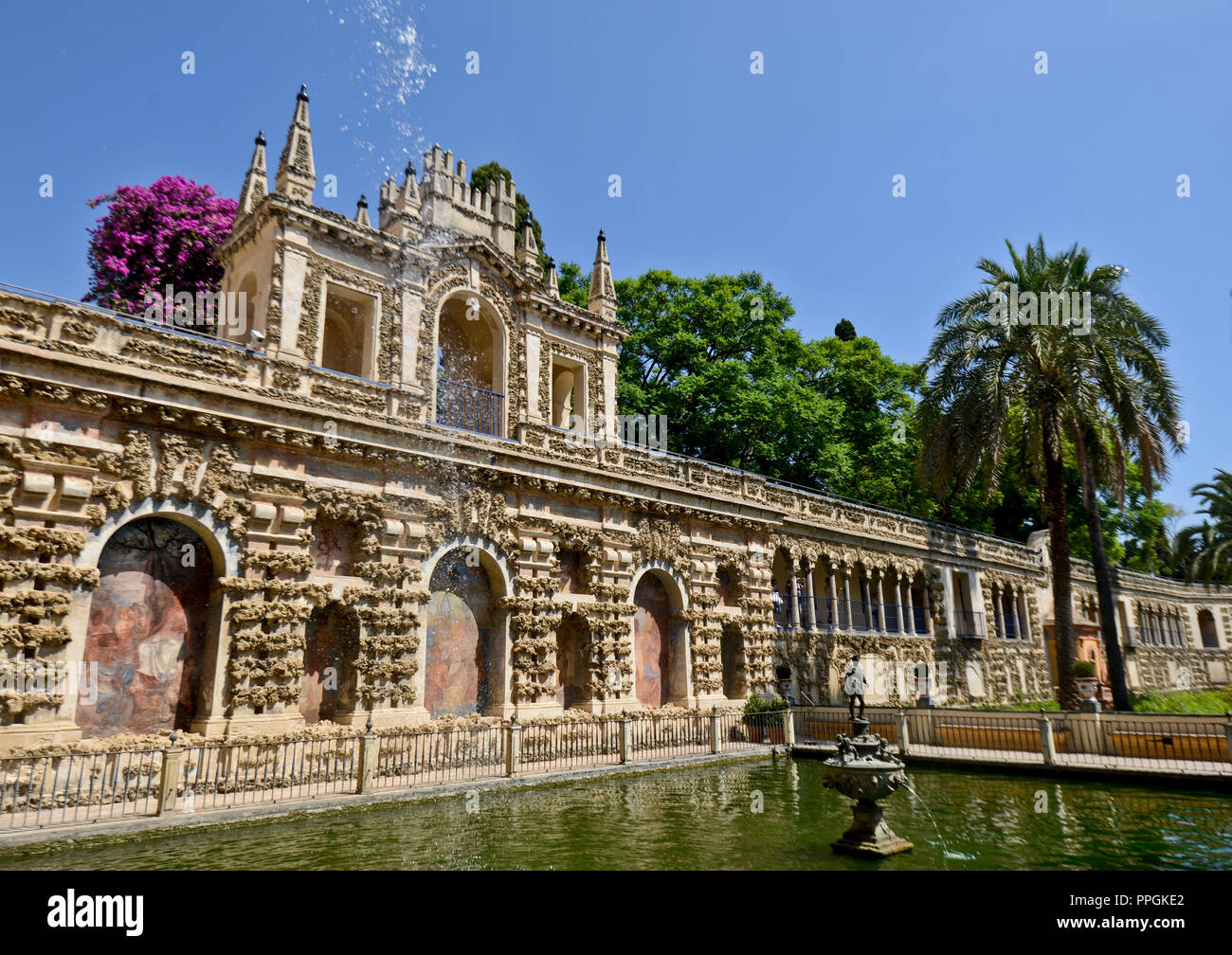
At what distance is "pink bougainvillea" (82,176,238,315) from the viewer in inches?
1039

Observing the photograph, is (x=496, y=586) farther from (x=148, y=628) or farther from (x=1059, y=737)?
(x=1059, y=737)

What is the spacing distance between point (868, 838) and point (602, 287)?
63.1ft

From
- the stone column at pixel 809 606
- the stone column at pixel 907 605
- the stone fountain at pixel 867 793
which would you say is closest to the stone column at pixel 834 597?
the stone column at pixel 809 606

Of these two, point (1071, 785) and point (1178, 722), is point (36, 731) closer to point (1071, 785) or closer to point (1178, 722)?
point (1071, 785)

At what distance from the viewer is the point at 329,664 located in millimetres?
15875

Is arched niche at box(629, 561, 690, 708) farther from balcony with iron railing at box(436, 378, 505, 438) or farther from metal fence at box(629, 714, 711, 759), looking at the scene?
balcony with iron railing at box(436, 378, 505, 438)

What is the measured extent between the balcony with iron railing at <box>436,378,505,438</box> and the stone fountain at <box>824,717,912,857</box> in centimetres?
1277

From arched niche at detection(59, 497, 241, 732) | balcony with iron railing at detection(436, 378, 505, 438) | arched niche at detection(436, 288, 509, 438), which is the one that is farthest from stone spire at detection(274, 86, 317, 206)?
arched niche at detection(59, 497, 241, 732)

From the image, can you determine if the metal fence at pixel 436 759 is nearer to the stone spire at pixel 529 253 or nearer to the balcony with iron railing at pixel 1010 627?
the stone spire at pixel 529 253

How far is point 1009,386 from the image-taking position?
24.3 m

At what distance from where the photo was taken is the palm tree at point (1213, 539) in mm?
41219

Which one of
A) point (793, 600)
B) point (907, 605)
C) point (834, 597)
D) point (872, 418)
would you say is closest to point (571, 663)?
point (793, 600)
